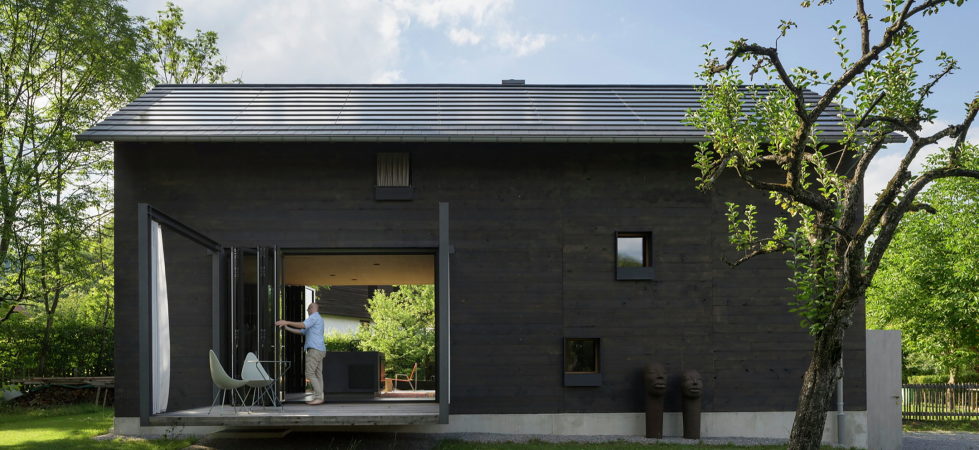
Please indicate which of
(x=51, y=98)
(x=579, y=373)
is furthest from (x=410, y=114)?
(x=51, y=98)

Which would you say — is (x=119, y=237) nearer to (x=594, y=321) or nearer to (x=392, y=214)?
(x=392, y=214)

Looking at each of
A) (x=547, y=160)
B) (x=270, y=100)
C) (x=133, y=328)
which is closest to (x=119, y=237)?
(x=133, y=328)

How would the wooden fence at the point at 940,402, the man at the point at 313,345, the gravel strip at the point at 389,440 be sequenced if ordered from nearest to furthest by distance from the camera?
the gravel strip at the point at 389,440, the man at the point at 313,345, the wooden fence at the point at 940,402

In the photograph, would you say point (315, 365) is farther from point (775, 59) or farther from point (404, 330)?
point (404, 330)

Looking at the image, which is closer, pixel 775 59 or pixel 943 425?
pixel 775 59

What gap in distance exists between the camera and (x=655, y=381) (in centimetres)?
1194

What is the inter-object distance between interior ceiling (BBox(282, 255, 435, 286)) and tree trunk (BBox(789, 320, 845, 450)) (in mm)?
6985

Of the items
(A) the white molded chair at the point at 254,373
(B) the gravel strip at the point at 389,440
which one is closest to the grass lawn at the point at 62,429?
(B) the gravel strip at the point at 389,440

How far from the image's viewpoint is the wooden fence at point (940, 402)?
68.4 feet

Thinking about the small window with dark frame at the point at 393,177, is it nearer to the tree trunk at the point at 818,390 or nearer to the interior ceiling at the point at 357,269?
the interior ceiling at the point at 357,269

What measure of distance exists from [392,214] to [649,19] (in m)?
4.65

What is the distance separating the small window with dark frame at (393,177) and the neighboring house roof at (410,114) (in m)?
0.49

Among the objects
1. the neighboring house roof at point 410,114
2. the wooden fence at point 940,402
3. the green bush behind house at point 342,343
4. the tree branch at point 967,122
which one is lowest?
the wooden fence at point 940,402

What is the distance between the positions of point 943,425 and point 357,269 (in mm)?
14929
